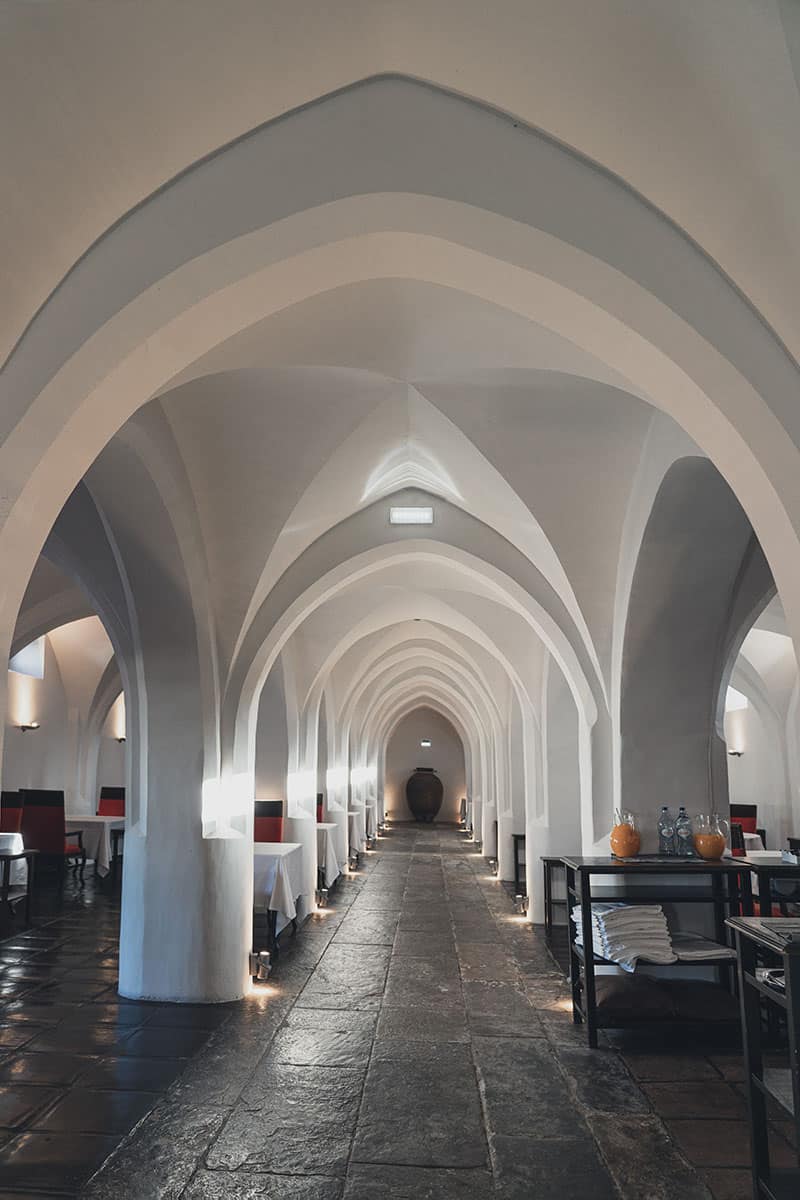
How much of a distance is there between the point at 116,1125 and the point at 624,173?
4.09 meters

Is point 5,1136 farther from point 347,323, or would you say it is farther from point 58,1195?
point 347,323

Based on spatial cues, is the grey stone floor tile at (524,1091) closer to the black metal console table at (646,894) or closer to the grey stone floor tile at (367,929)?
the black metal console table at (646,894)

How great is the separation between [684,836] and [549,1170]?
2607mm

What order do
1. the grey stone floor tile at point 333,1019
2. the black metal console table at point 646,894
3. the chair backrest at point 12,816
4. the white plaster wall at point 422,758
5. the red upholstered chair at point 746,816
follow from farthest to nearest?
the white plaster wall at point 422,758
the red upholstered chair at point 746,816
the chair backrest at point 12,816
the grey stone floor tile at point 333,1019
the black metal console table at point 646,894

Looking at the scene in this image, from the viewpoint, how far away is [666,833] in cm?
564

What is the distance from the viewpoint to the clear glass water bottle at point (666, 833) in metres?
5.61

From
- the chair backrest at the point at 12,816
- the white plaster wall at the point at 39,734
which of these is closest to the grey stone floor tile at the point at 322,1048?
the chair backrest at the point at 12,816

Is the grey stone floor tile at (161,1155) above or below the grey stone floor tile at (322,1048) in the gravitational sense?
above

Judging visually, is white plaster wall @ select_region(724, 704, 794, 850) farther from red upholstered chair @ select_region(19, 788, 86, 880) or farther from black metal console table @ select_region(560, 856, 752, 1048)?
red upholstered chair @ select_region(19, 788, 86, 880)

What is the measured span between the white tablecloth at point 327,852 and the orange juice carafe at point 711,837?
19.5ft

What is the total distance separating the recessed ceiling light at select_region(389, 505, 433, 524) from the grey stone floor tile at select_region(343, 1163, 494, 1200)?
15.8 feet

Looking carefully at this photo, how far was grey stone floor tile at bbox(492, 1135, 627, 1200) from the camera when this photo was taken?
124 inches

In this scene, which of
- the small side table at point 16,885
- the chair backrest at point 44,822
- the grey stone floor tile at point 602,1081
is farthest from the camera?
the chair backrest at point 44,822

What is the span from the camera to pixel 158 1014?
17.8 ft
